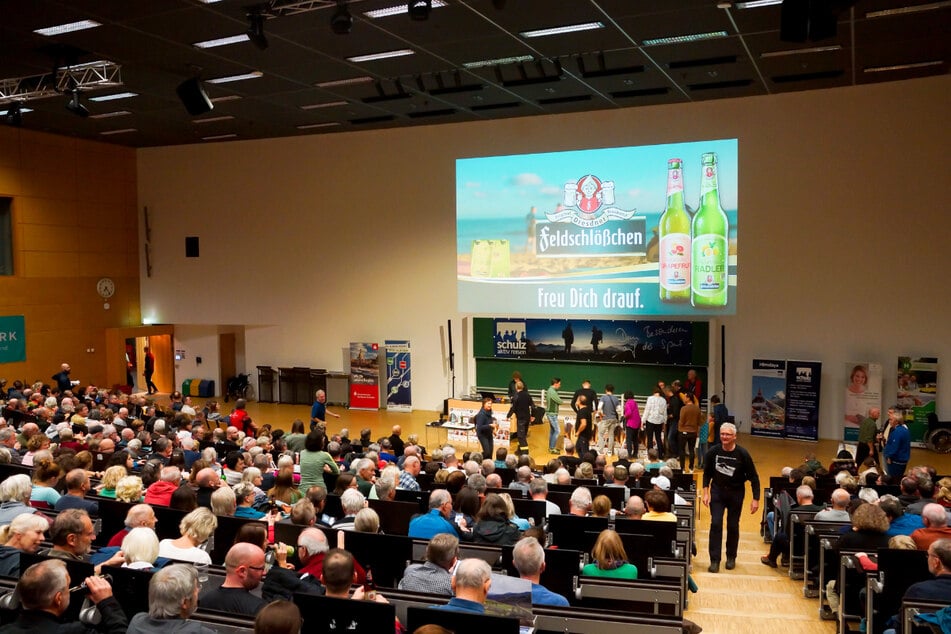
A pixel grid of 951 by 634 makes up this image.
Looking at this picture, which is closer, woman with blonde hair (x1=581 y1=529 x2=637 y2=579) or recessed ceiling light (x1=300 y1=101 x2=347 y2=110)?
woman with blonde hair (x1=581 y1=529 x2=637 y2=579)

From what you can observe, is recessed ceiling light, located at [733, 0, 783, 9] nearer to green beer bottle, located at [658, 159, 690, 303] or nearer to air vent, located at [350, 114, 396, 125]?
green beer bottle, located at [658, 159, 690, 303]

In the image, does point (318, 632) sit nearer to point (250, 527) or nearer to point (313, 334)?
point (250, 527)

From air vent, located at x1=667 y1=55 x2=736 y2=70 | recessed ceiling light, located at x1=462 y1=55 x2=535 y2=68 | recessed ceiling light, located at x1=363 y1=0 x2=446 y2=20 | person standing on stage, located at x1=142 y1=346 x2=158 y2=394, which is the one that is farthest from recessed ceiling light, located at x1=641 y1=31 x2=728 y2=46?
person standing on stage, located at x1=142 y1=346 x2=158 y2=394

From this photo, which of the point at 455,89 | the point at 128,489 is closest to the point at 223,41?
the point at 455,89

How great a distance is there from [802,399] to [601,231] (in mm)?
5038

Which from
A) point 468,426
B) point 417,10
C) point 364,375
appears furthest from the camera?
point 364,375

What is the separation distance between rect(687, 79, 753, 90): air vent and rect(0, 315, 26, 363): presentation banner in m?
16.1

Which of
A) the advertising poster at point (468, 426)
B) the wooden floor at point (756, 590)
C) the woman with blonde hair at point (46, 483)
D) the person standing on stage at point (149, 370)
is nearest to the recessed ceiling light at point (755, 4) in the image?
the wooden floor at point (756, 590)

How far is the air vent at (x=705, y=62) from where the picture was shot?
494 inches

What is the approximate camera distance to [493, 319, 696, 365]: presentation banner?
52.3 ft

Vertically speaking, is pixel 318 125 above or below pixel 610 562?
above

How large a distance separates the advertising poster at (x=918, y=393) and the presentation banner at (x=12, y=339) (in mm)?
19121

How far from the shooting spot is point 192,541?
5.07 meters

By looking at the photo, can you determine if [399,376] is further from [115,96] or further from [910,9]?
[910,9]
